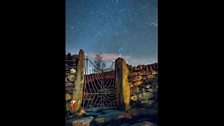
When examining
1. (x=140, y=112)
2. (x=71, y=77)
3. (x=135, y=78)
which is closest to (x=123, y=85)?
(x=135, y=78)

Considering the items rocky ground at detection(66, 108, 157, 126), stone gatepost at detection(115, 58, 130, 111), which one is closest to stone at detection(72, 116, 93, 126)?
rocky ground at detection(66, 108, 157, 126)

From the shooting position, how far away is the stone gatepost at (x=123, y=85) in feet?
→ 7.76

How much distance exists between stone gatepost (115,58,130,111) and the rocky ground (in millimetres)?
62

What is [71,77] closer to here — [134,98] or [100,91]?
[100,91]

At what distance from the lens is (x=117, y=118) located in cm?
235

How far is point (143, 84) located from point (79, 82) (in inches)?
19.2

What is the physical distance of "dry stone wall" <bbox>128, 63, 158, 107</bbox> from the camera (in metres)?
2.38

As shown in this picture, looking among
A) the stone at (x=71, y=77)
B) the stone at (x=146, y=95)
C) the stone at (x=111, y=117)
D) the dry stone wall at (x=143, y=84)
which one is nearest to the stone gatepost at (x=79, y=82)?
the stone at (x=71, y=77)
